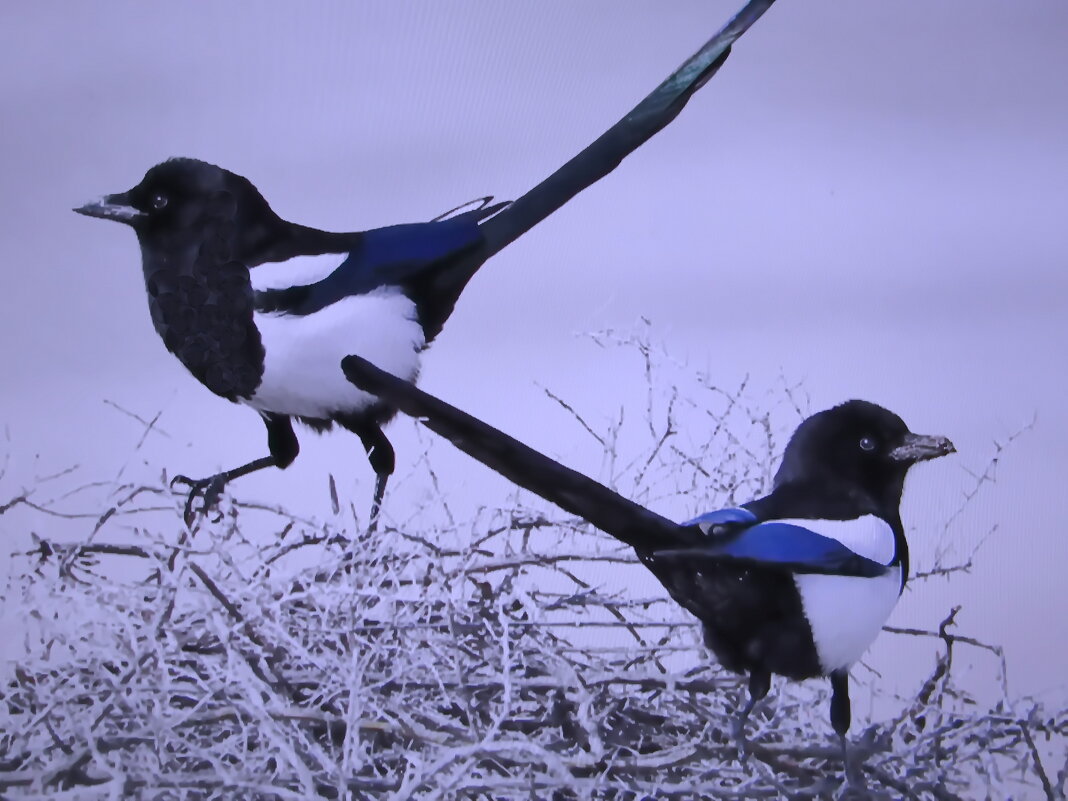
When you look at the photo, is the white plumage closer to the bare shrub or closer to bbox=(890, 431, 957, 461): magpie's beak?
the bare shrub

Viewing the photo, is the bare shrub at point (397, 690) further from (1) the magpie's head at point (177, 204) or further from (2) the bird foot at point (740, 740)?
(1) the magpie's head at point (177, 204)

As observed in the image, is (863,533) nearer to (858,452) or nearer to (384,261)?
(858,452)

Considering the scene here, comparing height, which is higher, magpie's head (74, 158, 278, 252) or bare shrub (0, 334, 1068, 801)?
magpie's head (74, 158, 278, 252)

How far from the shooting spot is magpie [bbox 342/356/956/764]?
4.04ft

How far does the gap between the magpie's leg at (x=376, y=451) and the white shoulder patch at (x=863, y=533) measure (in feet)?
1.59

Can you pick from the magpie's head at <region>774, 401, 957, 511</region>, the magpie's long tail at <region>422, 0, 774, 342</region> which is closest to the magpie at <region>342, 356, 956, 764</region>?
the magpie's head at <region>774, 401, 957, 511</region>

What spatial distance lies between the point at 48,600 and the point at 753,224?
98cm

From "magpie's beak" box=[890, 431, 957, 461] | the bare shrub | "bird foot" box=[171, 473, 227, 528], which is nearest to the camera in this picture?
the bare shrub

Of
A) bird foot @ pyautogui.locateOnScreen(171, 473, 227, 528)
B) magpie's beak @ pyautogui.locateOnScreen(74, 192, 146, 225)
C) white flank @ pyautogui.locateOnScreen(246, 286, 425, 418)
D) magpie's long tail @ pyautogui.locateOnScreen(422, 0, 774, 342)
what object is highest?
magpie's long tail @ pyautogui.locateOnScreen(422, 0, 774, 342)

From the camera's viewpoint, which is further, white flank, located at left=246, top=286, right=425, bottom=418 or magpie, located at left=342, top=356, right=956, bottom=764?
white flank, located at left=246, top=286, right=425, bottom=418

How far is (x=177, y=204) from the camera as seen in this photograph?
1.48 meters

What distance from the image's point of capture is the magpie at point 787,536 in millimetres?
1232

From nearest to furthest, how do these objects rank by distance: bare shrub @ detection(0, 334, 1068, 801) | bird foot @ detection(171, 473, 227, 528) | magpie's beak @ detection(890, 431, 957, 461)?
bare shrub @ detection(0, 334, 1068, 801)
magpie's beak @ detection(890, 431, 957, 461)
bird foot @ detection(171, 473, 227, 528)

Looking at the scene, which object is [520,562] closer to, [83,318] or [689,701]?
[689,701]
